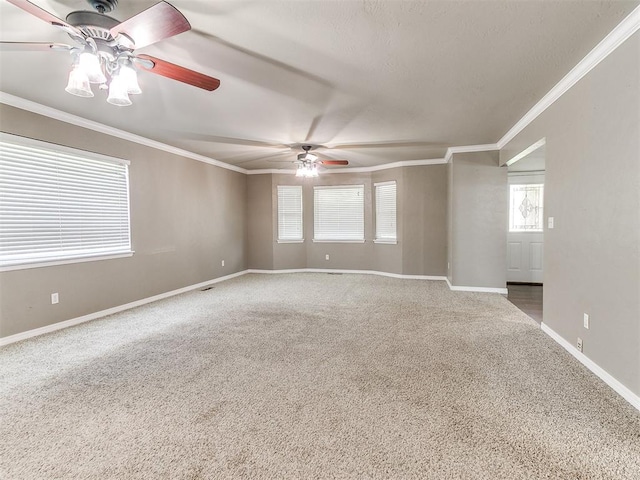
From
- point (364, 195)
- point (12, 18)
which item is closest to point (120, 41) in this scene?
point (12, 18)

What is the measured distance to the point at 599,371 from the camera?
2.41m

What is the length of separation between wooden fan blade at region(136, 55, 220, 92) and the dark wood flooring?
4.28 meters

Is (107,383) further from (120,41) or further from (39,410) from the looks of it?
(120,41)

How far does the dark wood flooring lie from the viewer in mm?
4207

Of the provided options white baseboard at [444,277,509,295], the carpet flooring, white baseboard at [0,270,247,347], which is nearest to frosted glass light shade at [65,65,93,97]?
the carpet flooring

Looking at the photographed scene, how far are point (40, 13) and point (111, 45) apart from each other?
36 cm

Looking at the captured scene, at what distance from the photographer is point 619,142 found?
218cm

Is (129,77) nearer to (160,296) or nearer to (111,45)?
(111,45)

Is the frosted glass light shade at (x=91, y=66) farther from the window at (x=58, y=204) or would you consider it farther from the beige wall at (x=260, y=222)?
the beige wall at (x=260, y=222)

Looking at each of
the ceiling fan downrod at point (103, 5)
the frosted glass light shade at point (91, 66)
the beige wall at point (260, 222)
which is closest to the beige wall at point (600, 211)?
the ceiling fan downrod at point (103, 5)

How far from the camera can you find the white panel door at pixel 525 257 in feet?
20.5

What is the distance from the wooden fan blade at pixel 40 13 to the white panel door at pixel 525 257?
7.08m

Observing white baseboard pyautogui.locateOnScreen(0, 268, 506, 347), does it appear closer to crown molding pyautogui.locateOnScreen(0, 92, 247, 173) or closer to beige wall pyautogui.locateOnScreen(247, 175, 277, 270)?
beige wall pyautogui.locateOnScreen(247, 175, 277, 270)

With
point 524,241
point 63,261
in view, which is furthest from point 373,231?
point 63,261
